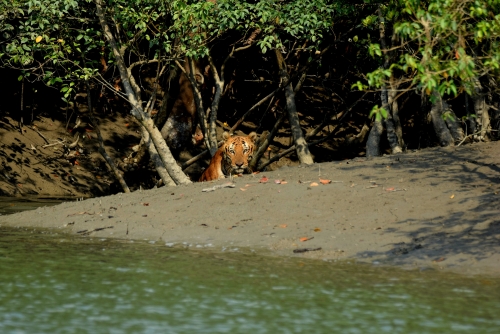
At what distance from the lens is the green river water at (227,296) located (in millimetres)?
Answer: 6059

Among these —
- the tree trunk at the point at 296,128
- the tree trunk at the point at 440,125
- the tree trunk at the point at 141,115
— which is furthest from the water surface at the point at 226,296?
the tree trunk at the point at 296,128

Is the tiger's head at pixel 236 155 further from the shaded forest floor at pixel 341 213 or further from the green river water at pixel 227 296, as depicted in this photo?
the green river water at pixel 227 296

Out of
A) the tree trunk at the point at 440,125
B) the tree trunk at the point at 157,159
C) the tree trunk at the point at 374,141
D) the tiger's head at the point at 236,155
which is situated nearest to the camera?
the tree trunk at the point at 440,125

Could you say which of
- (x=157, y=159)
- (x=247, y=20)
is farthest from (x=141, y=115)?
(x=247, y=20)

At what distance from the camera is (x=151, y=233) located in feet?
35.1

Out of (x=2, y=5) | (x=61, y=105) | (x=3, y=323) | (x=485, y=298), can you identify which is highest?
(x=2, y=5)

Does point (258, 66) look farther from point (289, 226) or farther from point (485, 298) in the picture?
point (485, 298)

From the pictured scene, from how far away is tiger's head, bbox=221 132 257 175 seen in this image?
1395 cm

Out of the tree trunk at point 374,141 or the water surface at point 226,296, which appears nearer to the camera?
the water surface at point 226,296

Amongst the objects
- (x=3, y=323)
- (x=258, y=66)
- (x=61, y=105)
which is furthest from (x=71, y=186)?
(x=3, y=323)

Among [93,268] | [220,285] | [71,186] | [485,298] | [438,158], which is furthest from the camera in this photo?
[71,186]

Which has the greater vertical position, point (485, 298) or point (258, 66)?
point (258, 66)

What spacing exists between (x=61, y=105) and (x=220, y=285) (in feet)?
49.9

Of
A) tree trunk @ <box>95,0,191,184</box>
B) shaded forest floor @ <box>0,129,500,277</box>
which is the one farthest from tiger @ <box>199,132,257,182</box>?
shaded forest floor @ <box>0,129,500,277</box>
